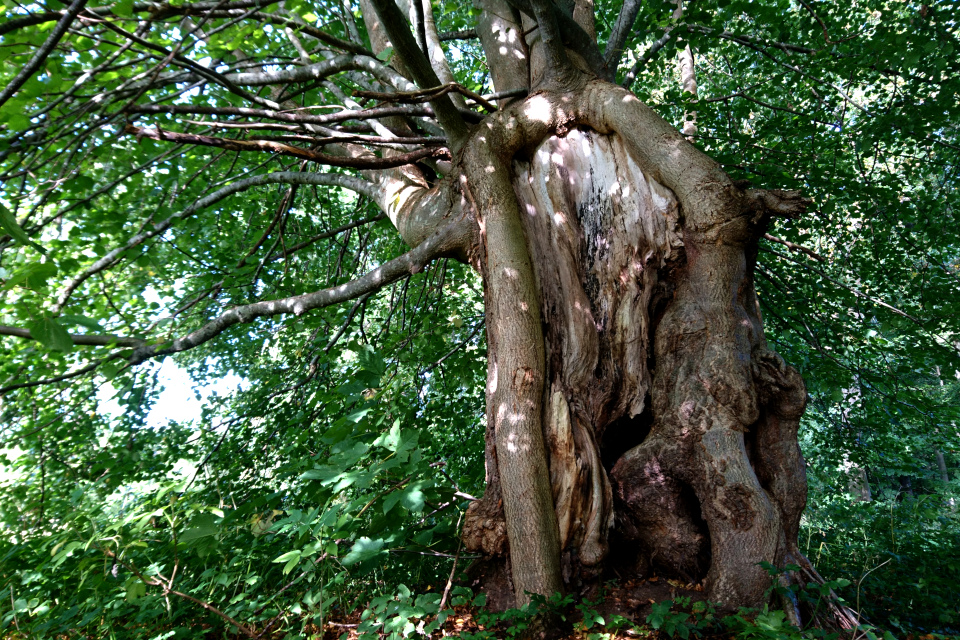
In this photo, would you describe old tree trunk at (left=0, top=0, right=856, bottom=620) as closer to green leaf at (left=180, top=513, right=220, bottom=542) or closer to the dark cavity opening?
the dark cavity opening

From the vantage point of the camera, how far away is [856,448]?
5.50m

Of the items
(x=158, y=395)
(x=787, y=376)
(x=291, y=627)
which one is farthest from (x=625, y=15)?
(x=158, y=395)

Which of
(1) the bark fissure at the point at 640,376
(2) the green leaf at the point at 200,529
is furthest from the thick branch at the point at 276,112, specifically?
(2) the green leaf at the point at 200,529

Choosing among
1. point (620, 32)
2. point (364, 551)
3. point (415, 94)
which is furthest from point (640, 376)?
point (620, 32)

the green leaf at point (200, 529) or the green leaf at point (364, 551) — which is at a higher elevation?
the green leaf at point (200, 529)

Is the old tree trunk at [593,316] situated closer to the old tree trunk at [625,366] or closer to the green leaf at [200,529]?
the old tree trunk at [625,366]

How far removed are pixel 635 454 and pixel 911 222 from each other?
15.4 ft

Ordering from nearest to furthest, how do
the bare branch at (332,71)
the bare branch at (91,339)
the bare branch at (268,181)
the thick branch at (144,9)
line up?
the thick branch at (144,9) < the bare branch at (91,339) < the bare branch at (332,71) < the bare branch at (268,181)

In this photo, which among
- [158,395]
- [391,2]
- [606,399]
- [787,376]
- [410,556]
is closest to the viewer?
[391,2]

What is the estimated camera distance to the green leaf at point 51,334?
143 cm

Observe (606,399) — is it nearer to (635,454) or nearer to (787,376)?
(635,454)

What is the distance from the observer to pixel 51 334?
148 centimetres

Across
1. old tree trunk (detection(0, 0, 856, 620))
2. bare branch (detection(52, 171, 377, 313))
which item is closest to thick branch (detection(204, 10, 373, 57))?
old tree trunk (detection(0, 0, 856, 620))

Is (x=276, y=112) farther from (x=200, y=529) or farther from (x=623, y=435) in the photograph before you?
(x=623, y=435)
